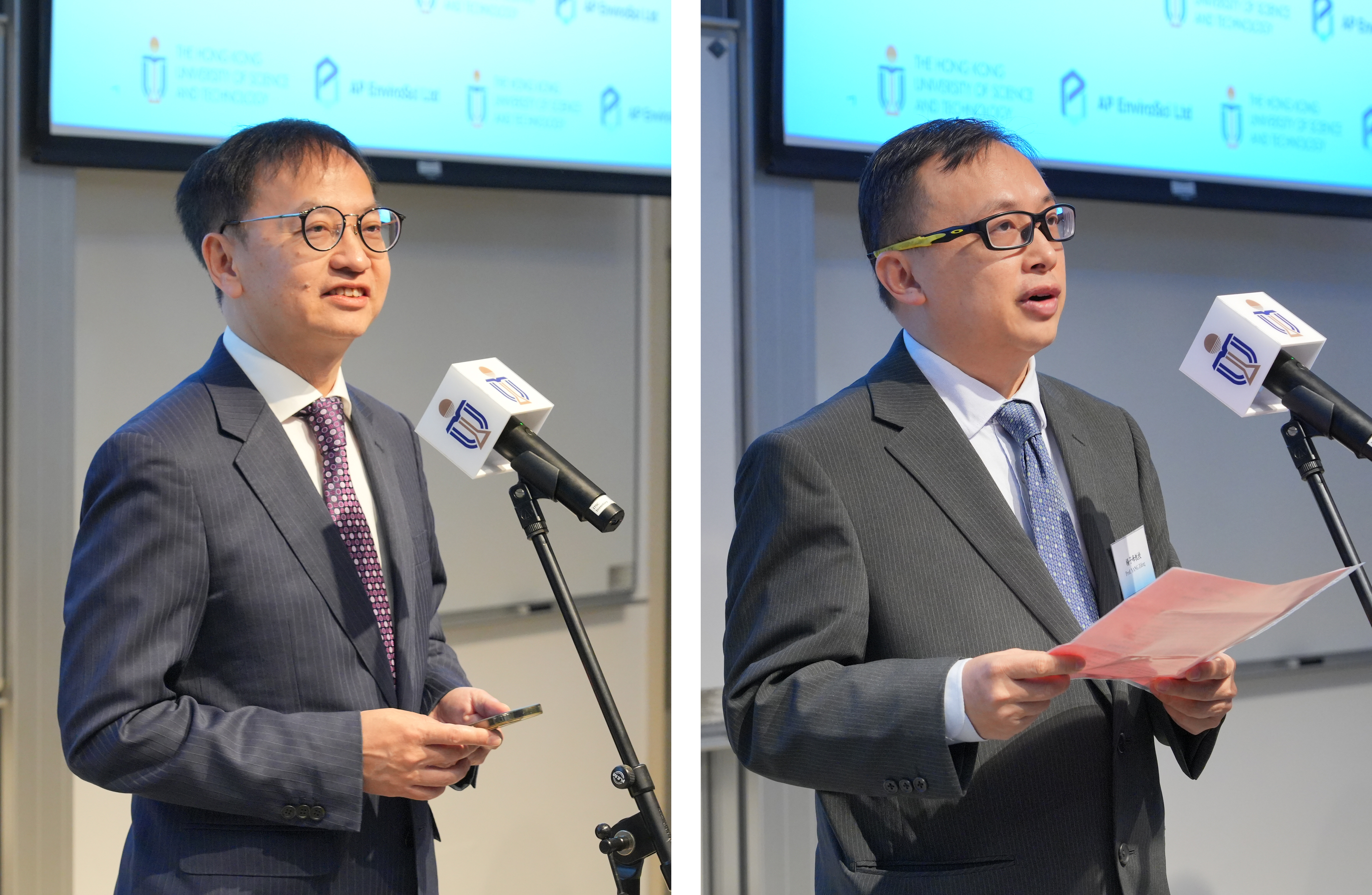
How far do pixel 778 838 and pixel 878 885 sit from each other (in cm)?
126

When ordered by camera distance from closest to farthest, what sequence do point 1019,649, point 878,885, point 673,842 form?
1. point 1019,649
2. point 878,885
3. point 673,842

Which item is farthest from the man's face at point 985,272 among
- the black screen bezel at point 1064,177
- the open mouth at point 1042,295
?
the black screen bezel at point 1064,177

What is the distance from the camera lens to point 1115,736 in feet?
4.28

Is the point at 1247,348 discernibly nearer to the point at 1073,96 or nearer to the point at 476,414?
the point at 476,414

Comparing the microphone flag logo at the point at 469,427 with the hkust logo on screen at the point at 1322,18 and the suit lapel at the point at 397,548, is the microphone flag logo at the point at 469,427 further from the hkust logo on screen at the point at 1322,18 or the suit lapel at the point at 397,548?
the hkust logo on screen at the point at 1322,18

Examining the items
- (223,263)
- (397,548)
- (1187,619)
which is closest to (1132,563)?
(1187,619)

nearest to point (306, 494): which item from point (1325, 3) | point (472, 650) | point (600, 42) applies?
point (472, 650)

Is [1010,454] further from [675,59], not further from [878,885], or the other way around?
[675,59]

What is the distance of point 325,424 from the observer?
145 cm

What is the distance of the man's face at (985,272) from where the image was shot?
1.43 metres

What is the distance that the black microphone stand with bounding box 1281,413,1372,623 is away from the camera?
1373 mm

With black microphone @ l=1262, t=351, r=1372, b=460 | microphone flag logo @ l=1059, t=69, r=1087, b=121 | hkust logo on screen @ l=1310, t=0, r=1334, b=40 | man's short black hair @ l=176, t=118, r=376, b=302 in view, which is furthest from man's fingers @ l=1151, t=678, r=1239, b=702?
hkust logo on screen @ l=1310, t=0, r=1334, b=40

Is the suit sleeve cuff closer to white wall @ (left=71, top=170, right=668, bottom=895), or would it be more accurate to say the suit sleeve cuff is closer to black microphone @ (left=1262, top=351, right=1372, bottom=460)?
black microphone @ (left=1262, top=351, right=1372, bottom=460)

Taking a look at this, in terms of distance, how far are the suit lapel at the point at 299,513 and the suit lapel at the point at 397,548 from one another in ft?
0.09
